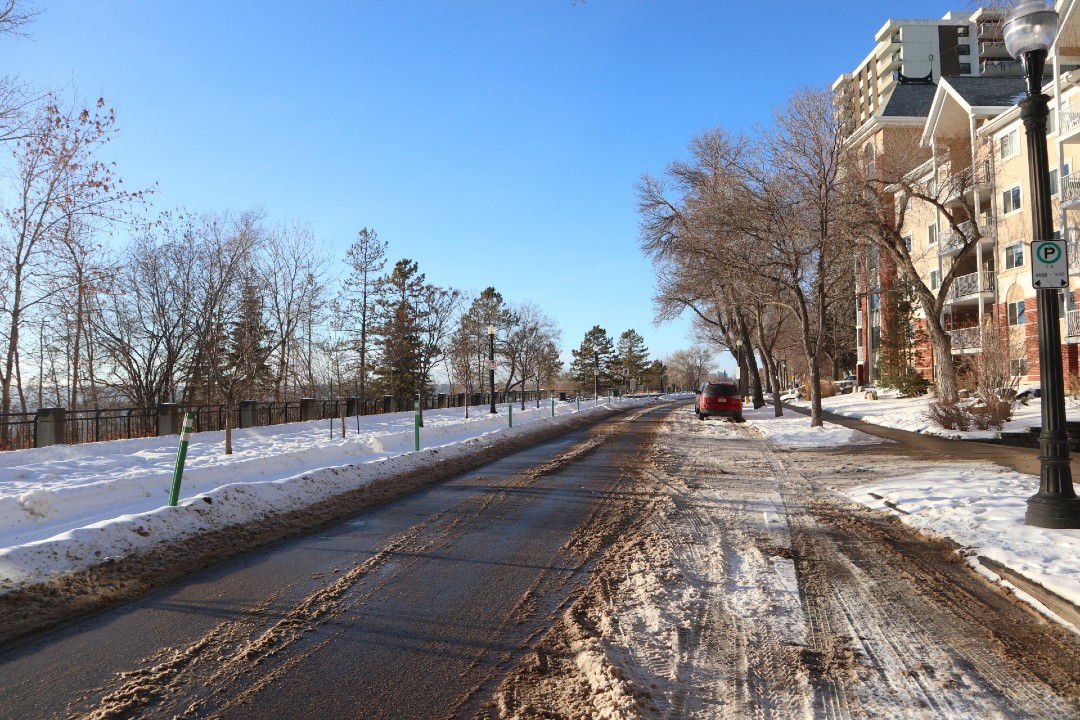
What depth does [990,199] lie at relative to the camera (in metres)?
36.3

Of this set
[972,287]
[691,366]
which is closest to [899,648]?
[972,287]

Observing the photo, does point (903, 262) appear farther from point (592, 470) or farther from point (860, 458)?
point (592, 470)

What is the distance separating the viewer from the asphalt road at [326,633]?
344 cm

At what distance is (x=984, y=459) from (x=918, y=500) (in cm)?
637

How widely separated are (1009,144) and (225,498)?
38.9 m

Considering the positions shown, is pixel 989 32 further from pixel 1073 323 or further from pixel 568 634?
pixel 1073 323

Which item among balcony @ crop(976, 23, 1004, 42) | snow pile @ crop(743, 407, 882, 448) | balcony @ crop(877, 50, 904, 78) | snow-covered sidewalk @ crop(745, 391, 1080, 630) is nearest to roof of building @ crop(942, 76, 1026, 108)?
snow pile @ crop(743, 407, 882, 448)

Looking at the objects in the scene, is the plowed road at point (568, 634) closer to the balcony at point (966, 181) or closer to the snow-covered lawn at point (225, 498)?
the snow-covered lawn at point (225, 498)

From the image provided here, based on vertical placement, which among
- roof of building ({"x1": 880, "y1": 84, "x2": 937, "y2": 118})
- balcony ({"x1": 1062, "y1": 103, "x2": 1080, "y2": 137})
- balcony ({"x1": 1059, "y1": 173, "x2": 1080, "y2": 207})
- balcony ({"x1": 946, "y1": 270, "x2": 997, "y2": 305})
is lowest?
balcony ({"x1": 946, "y1": 270, "x2": 997, "y2": 305})

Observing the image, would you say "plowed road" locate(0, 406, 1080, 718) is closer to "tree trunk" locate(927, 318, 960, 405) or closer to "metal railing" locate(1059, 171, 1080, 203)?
"tree trunk" locate(927, 318, 960, 405)

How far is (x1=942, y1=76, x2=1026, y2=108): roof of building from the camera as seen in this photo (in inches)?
1397

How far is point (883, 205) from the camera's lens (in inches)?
1026

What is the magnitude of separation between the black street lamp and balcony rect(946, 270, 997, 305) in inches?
1251

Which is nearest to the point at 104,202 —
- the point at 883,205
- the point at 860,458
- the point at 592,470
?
the point at 592,470
